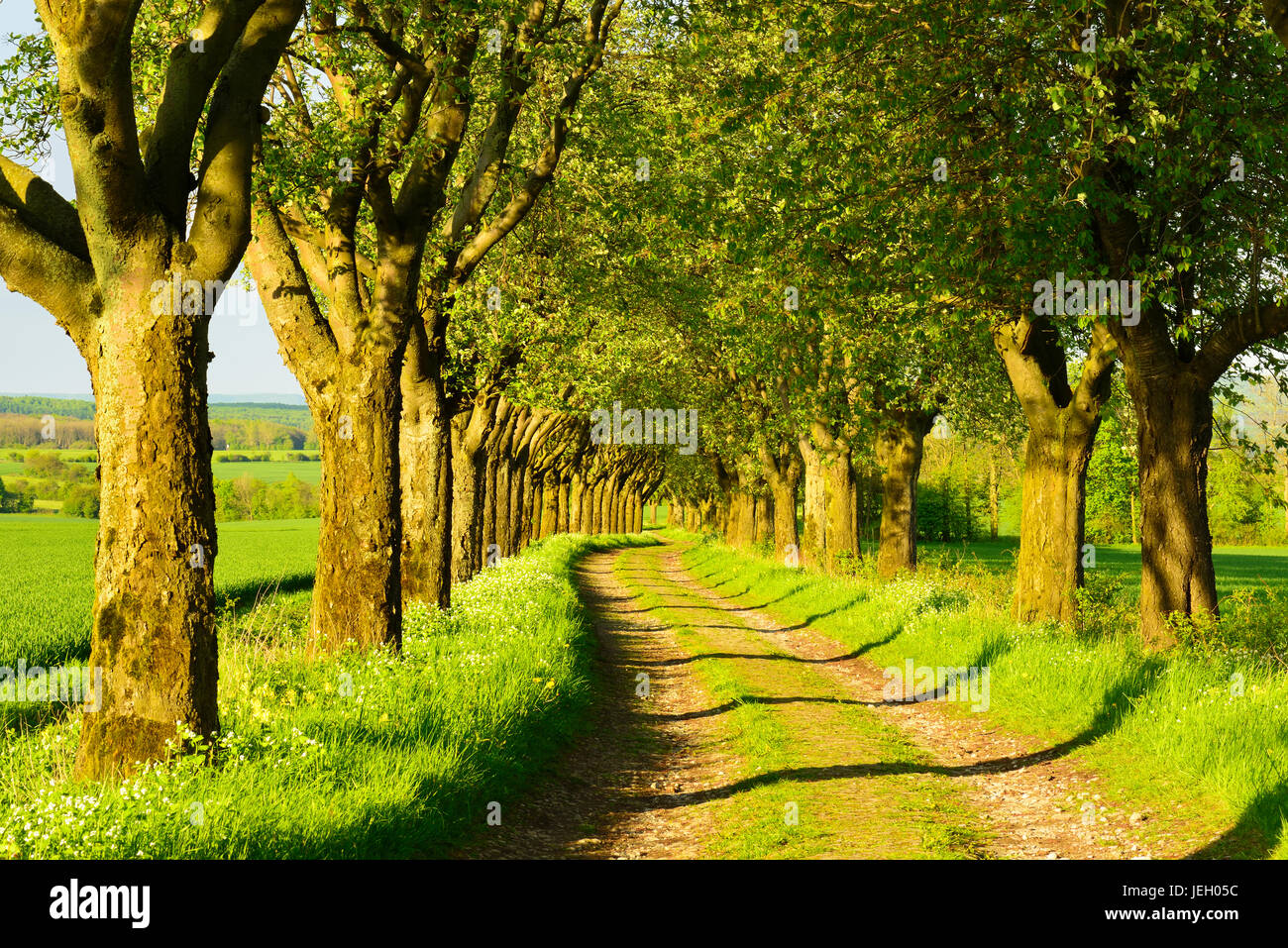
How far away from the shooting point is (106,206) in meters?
6.82

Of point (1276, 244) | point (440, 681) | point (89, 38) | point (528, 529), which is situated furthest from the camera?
point (528, 529)

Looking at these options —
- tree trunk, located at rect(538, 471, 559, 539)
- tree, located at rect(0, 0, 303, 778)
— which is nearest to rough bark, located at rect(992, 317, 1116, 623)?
tree, located at rect(0, 0, 303, 778)

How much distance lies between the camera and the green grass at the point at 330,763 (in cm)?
593

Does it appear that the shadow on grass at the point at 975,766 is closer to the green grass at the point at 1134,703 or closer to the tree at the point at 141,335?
the green grass at the point at 1134,703

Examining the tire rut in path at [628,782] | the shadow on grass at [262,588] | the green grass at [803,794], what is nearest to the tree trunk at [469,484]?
the tire rut in path at [628,782]

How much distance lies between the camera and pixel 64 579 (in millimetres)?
34281

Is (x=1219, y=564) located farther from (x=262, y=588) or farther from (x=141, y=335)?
(x=141, y=335)

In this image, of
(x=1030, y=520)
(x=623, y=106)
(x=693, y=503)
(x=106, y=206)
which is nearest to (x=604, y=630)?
(x=1030, y=520)

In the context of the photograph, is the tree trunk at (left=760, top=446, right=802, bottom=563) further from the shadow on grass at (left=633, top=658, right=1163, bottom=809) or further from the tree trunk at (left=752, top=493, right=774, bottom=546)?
the shadow on grass at (left=633, top=658, right=1163, bottom=809)

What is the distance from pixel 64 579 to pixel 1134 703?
35.1 m

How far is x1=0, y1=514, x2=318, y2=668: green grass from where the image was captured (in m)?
20.0

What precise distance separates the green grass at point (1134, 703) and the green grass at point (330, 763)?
5583mm

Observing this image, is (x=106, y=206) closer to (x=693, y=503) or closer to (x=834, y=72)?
(x=834, y=72)
